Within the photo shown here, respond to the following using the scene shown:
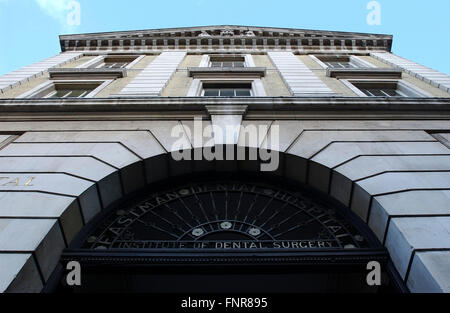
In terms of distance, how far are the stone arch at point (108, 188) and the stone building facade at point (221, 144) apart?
2 cm

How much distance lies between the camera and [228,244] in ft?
18.3

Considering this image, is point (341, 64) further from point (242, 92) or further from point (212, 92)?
point (212, 92)

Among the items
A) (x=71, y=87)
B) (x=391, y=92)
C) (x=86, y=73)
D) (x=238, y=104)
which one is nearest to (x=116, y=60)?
(x=86, y=73)

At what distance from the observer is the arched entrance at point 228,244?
5.09m

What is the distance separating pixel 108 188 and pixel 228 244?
7.95ft

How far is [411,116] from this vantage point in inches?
303

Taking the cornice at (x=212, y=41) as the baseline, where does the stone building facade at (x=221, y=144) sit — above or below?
below

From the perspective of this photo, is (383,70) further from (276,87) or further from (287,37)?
(287,37)

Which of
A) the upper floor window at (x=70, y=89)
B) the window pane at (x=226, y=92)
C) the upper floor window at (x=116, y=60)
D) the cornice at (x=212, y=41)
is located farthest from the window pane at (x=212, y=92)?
the cornice at (x=212, y=41)

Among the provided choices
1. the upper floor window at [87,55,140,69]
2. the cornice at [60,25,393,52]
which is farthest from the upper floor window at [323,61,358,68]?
the upper floor window at [87,55,140,69]

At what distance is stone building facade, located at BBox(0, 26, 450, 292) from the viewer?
473 centimetres

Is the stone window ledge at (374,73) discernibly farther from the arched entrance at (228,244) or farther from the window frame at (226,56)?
the arched entrance at (228,244)
